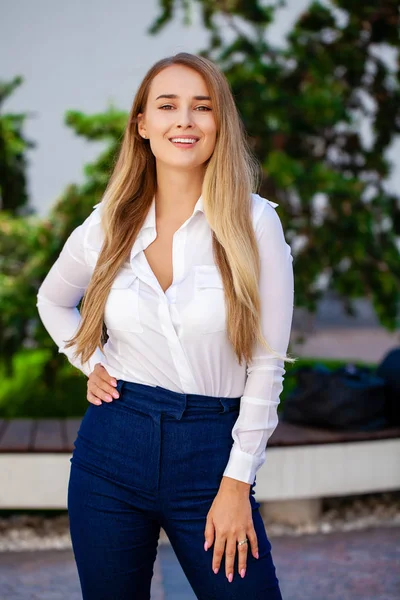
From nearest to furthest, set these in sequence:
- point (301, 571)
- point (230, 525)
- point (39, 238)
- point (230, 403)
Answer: point (230, 525) < point (230, 403) < point (301, 571) < point (39, 238)

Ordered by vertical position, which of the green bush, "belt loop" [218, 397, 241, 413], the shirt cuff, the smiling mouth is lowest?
the green bush

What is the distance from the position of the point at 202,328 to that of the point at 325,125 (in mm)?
4493

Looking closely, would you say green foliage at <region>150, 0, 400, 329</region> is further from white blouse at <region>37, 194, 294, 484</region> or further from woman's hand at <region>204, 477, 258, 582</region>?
woman's hand at <region>204, 477, 258, 582</region>

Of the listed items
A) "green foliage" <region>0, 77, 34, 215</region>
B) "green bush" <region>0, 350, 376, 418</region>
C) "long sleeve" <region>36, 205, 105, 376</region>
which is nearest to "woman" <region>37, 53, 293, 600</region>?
"long sleeve" <region>36, 205, 105, 376</region>

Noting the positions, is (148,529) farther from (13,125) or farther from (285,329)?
(13,125)

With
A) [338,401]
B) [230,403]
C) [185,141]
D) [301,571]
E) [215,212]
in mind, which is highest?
[185,141]

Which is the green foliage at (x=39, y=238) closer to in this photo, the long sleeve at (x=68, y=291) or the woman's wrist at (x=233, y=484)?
the long sleeve at (x=68, y=291)

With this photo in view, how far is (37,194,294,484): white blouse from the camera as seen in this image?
180 centimetres

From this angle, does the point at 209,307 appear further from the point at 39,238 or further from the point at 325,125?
the point at 325,125

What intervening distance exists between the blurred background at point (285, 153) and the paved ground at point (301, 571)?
1549mm

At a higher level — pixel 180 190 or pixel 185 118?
pixel 185 118

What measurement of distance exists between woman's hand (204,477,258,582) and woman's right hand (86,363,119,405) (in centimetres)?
33

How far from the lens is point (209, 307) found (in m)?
1.83

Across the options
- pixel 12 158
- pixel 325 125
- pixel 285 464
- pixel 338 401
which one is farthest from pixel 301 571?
pixel 12 158
